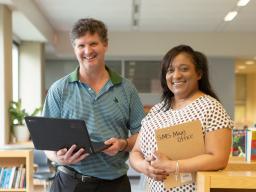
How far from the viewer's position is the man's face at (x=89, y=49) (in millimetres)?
1712

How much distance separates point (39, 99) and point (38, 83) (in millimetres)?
307

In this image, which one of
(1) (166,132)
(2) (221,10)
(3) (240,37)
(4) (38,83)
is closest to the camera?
(1) (166,132)

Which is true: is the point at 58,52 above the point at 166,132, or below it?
above

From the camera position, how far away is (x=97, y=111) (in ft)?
5.87


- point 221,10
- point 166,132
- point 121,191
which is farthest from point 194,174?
point 221,10

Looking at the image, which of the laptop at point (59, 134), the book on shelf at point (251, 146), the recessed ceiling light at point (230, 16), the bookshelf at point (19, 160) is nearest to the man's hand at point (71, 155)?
the laptop at point (59, 134)

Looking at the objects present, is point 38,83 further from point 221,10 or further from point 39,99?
point 221,10

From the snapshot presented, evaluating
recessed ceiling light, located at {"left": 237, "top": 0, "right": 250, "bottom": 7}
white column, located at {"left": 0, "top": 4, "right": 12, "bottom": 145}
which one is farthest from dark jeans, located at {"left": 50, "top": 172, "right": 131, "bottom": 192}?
recessed ceiling light, located at {"left": 237, "top": 0, "right": 250, "bottom": 7}

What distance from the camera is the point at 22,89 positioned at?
7043mm

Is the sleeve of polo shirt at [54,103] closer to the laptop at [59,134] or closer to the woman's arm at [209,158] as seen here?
the laptop at [59,134]

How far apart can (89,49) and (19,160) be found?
8.76ft

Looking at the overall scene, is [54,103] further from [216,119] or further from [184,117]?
[216,119]

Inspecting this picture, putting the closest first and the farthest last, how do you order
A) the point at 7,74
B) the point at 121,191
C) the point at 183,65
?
the point at 183,65, the point at 121,191, the point at 7,74

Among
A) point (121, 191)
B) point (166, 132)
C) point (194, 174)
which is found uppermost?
point (166, 132)
